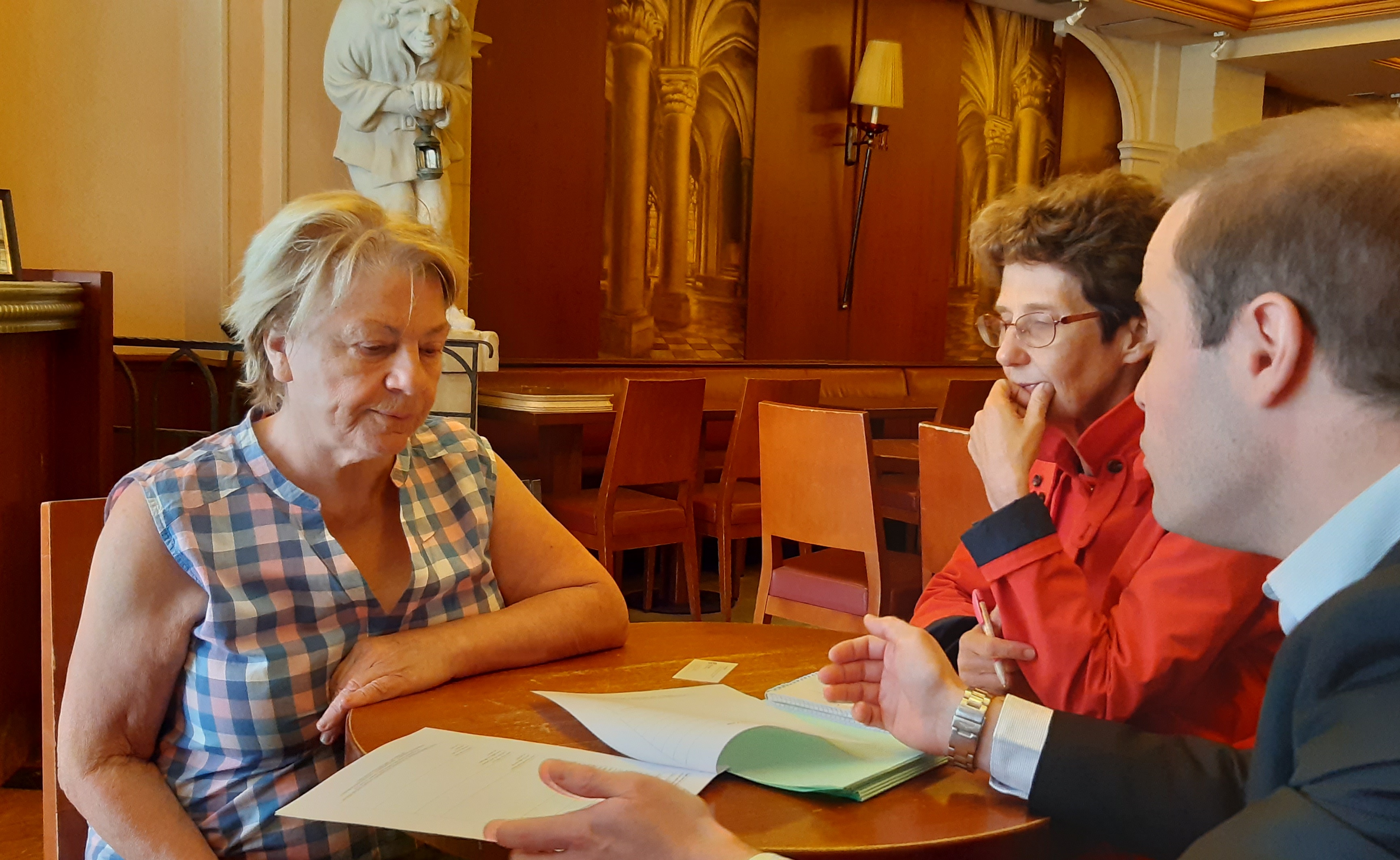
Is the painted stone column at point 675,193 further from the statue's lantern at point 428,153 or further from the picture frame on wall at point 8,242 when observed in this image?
the picture frame on wall at point 8,242

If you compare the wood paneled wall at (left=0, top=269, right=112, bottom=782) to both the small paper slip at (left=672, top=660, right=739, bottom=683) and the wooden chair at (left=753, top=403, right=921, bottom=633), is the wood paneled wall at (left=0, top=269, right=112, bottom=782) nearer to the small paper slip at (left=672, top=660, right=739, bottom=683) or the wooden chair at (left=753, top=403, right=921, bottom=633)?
the wooden chair at (left=753, top=403, right=921, bottom=633)

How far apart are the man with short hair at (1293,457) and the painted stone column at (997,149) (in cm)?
743

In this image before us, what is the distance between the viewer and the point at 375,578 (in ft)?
5.04

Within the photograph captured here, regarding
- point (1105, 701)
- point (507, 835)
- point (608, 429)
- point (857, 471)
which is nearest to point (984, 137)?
point (608, 429)

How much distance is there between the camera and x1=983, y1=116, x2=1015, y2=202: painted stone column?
7992 millimetres

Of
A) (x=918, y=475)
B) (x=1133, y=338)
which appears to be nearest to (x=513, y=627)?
(x=1133, y=338)

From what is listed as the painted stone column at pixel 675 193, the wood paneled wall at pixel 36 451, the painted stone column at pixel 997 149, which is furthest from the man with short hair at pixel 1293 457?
the painted stone column at pixel 997 149

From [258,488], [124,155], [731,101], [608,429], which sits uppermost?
[731,101]

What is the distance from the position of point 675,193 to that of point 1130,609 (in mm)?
5333

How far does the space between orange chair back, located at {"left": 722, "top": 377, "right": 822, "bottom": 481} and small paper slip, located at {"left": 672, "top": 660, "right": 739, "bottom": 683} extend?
8.91ft

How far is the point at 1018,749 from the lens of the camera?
1147 mm

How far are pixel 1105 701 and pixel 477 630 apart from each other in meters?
0.77

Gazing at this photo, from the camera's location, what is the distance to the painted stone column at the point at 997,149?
799 cm

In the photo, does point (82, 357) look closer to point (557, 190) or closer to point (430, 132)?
point (430, 132)
